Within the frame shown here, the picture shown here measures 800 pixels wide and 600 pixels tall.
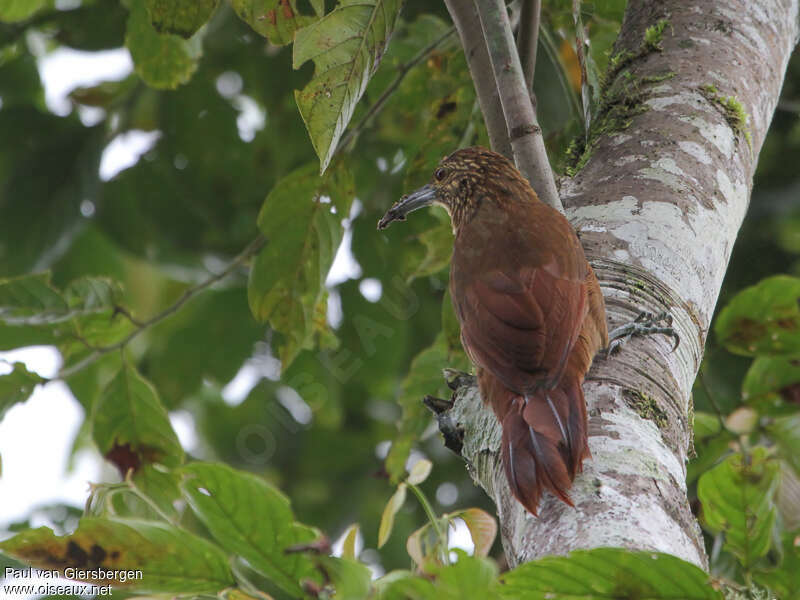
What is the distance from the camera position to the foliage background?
310 cm

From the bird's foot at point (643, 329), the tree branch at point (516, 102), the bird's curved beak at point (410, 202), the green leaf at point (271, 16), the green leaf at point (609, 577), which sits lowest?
the green leaf at point (609, 577)

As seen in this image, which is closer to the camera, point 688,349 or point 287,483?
point 688,349

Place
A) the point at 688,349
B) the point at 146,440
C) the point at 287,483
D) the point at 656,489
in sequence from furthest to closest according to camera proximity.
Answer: the point at 287,483 < the point at 146,440 < the point at 688,349 < the point at 656,489

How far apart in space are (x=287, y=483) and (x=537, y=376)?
350 cm

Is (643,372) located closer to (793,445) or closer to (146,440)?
(793,445)

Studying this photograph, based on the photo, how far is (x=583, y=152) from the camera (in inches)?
92.7

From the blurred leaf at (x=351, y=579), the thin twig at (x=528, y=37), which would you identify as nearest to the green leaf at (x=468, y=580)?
the blurred leaf at (x=351, y=579)

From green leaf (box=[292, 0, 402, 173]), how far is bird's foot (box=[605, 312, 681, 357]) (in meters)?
0.69

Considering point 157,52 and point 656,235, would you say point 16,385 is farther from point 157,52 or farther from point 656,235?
point 656,235

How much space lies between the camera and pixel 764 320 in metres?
2.79

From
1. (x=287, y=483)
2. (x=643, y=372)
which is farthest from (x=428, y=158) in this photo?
(x=287, y=483)

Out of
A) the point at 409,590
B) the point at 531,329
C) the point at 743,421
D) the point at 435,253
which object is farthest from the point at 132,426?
the point at 409,590

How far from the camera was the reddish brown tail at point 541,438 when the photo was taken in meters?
1.52

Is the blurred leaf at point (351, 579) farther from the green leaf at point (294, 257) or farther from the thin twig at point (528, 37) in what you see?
the green leaf at point (294, 257)
